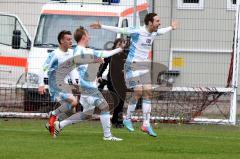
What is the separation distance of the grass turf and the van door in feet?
7.91

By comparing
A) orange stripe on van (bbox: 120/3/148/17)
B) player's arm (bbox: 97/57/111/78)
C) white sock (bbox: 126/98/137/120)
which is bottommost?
white sock (bbox: 126/98/137/120)

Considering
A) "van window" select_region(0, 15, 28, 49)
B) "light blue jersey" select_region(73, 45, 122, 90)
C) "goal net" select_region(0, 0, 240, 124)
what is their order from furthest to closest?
1. "van window" select_region(0, 15, 28, 49)
2. "goal net" select_region(0, 0, 240, 124)
3. "light blue jersey" select_region(73, 45, 122, 90)

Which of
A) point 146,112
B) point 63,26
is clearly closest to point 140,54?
point 146,112

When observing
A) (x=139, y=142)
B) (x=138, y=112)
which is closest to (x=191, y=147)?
(x=139, y=142)

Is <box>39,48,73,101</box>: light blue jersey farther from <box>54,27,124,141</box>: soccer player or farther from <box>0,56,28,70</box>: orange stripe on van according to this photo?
<box>0,56,28,70</box>: orange stripe on van

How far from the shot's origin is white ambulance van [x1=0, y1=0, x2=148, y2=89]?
2202 cm

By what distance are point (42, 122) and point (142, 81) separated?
327 cm

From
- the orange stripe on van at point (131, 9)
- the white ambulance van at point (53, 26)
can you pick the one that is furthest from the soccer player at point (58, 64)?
the orange stripe on van at point (131, 9)

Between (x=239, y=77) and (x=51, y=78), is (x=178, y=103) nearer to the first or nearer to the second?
(x=239, y=77)

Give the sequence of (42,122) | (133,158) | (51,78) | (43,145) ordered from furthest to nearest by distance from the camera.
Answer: (42,122) < (51,78) < (43,145) < (133,158)

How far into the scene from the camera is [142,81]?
1847 cm

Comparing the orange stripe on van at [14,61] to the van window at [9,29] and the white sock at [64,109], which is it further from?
the white sock at [64,109]

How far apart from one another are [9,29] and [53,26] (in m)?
1.11

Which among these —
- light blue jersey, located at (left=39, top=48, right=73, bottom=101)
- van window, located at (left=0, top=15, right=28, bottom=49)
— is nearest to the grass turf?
light blue jersey, located at (left=39, top=48, right=73, bottom=101)
